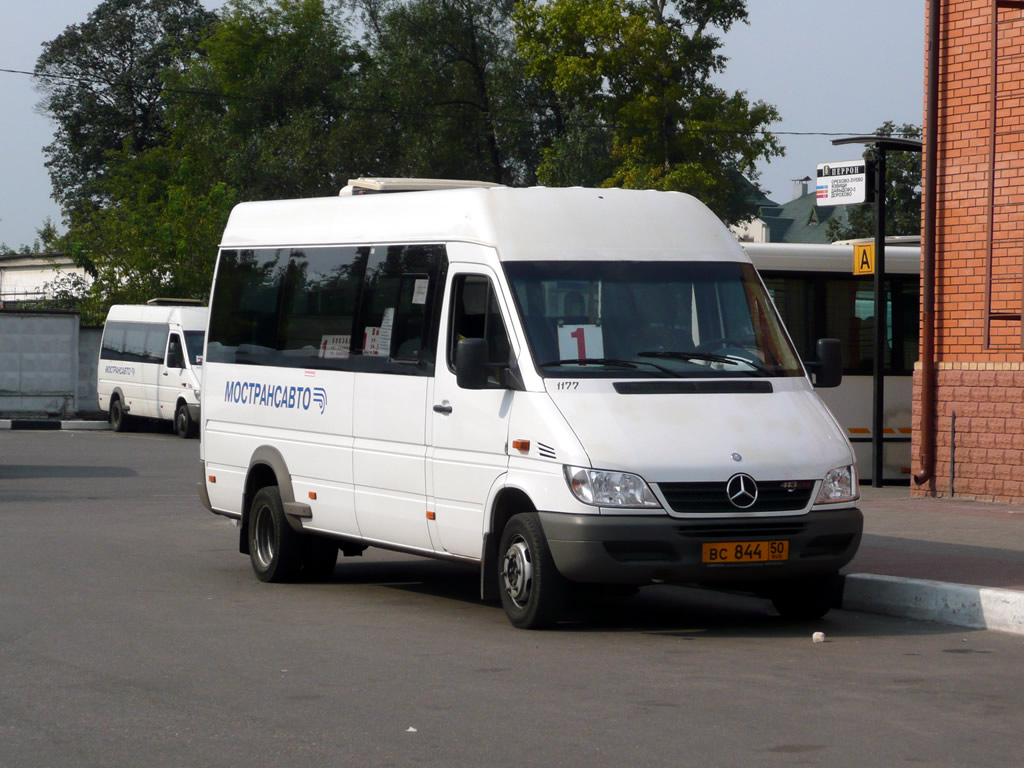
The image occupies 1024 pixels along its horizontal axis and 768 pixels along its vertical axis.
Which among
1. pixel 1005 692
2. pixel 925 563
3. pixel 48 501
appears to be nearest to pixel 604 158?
pixel 48 501

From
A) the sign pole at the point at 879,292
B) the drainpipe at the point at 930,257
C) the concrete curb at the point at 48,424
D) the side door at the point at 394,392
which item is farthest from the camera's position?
the concrete curb at the point at 48,424

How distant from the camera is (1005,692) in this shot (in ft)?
25.8

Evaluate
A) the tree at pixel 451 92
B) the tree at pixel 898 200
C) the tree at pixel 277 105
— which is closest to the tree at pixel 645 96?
the tree at pixel 451 92

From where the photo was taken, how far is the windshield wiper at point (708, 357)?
996 centimetres

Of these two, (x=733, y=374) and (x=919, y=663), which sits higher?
(x=733, y=374)

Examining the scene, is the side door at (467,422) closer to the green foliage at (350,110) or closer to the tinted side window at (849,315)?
the tinted side window at (849,315)

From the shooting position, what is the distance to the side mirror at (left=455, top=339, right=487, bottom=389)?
970 cm

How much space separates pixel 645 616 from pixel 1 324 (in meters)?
28.4

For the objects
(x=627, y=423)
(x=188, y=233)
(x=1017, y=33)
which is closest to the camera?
(x=627, y=423)

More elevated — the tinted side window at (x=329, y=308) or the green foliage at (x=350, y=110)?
the green foliage at (x=350, y=110)

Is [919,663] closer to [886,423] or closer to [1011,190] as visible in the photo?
[1011,190]

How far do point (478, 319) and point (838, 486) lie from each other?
2.36m

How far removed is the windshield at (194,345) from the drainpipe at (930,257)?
1716cm

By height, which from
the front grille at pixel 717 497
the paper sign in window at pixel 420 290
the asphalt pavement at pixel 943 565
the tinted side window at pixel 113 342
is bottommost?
the asphalt pavement at pixel 943 565
